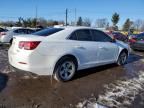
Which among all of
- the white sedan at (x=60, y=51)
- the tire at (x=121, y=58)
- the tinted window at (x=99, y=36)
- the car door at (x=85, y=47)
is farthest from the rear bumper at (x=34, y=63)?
the tire at (x=121, y=58)

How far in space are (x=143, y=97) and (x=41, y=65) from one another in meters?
2.61

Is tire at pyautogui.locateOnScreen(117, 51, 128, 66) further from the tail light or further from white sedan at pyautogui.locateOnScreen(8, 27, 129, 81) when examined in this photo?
the tail light

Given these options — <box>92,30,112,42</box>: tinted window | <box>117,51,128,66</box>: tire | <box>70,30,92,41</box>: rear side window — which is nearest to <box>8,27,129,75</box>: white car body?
<box>70,30,92,41</box>: rear side window

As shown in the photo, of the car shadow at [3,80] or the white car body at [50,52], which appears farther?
the car shadow at [3,80]

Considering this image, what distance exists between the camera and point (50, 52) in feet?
16.3

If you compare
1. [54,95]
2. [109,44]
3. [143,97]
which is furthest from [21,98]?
[109,44]

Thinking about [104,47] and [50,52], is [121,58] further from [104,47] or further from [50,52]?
[50,52]

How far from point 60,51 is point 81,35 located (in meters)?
1.07

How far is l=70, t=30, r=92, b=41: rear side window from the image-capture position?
223 inches

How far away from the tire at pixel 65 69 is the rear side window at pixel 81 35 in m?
0.68

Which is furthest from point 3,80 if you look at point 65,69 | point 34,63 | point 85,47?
point 85,47

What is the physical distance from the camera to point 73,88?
16.6 feet

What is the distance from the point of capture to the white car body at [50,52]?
4781 millimetres

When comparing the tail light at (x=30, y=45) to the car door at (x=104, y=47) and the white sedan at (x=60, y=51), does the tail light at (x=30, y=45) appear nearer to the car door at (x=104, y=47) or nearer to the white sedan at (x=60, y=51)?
the white sedan at (x=60, y=51)
